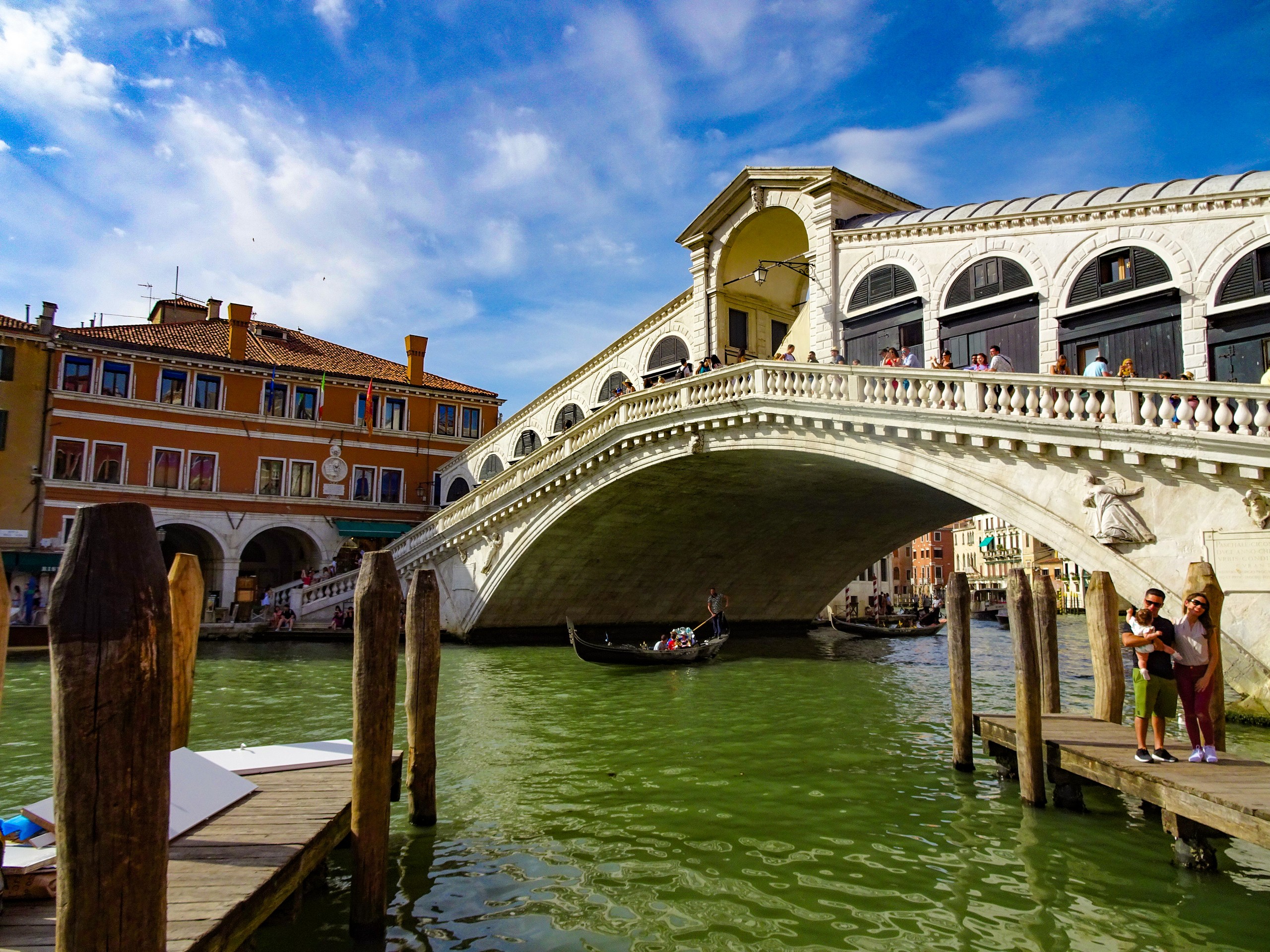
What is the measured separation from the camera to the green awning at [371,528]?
24766 mm

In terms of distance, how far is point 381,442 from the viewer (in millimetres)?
25859

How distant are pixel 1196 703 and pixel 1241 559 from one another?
3.64 m

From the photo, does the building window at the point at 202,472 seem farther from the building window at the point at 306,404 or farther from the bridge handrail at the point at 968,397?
the bridge handrail at the point at 968,397

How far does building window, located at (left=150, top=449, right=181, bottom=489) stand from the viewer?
2253 cm

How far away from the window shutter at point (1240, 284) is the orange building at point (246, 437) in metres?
20.8

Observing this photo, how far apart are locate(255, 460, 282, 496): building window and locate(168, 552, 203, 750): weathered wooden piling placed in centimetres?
1927

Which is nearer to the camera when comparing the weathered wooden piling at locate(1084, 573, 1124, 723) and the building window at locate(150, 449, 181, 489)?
the weathered wooden piling at locate(1084, 573, 1124, 723)

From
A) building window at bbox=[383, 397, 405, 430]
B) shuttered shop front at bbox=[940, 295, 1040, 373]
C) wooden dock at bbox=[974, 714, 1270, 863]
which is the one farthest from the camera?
building window at bbox=[383, 397, 405, 430]

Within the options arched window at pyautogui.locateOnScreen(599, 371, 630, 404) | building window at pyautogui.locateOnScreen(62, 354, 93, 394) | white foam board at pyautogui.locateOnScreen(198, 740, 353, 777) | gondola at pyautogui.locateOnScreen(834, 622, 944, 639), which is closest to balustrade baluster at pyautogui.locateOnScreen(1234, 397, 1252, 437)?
white foam board at pyautogui.locateOnScreen(198, 740, 353, 777)

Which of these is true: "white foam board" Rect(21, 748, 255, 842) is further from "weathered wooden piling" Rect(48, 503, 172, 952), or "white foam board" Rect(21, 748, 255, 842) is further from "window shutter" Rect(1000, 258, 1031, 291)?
"window shutter" Rect(1000, 258, 1031, 291)

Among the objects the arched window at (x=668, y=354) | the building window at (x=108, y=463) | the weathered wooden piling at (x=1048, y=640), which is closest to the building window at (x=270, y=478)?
the building window at (x=108, y=463)

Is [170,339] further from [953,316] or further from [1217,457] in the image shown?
[1217,457]

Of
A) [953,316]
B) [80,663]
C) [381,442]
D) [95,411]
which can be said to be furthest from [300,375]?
[80,663]

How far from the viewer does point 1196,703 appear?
18.2ft
